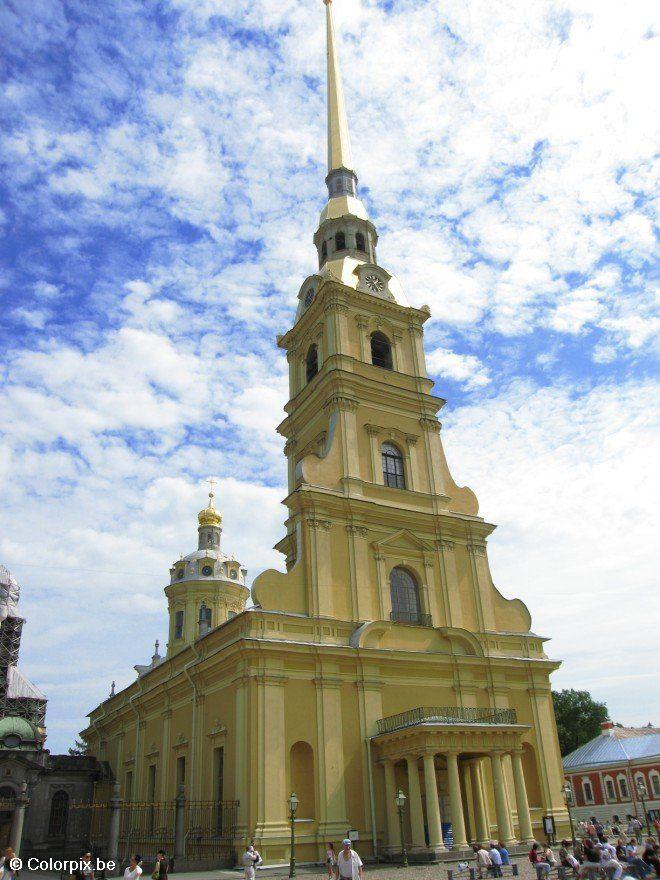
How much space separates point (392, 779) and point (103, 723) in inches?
949

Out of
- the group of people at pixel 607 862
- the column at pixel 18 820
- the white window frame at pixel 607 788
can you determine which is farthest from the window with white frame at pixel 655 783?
the column at pixel 18 820

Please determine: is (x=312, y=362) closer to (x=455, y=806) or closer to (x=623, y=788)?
(x=455, y=806)

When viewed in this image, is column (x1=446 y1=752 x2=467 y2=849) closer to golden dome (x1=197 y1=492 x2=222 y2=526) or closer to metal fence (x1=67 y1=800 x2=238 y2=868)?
metal fence (x1=67 y1=800 x2=238 y2=868)

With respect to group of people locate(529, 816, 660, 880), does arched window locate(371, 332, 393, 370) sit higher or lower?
higher

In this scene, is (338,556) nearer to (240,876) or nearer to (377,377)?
(377,377)

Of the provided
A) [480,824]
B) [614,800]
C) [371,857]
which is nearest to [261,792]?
[371,857]

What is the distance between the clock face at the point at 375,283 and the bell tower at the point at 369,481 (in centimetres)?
6

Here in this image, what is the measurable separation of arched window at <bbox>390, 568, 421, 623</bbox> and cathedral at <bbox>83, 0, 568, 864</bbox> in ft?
0.24

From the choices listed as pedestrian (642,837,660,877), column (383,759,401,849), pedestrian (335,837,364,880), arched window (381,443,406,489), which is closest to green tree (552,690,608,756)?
arched window (381,443,406,489)

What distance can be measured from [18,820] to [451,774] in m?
23.6

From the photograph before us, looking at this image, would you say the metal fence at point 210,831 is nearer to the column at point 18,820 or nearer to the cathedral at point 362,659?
the cathedral at point 362,659

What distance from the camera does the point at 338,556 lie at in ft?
93.0

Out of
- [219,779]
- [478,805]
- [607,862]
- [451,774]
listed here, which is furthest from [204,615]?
[607,862]

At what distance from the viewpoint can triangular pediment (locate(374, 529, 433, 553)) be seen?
29.7 m
